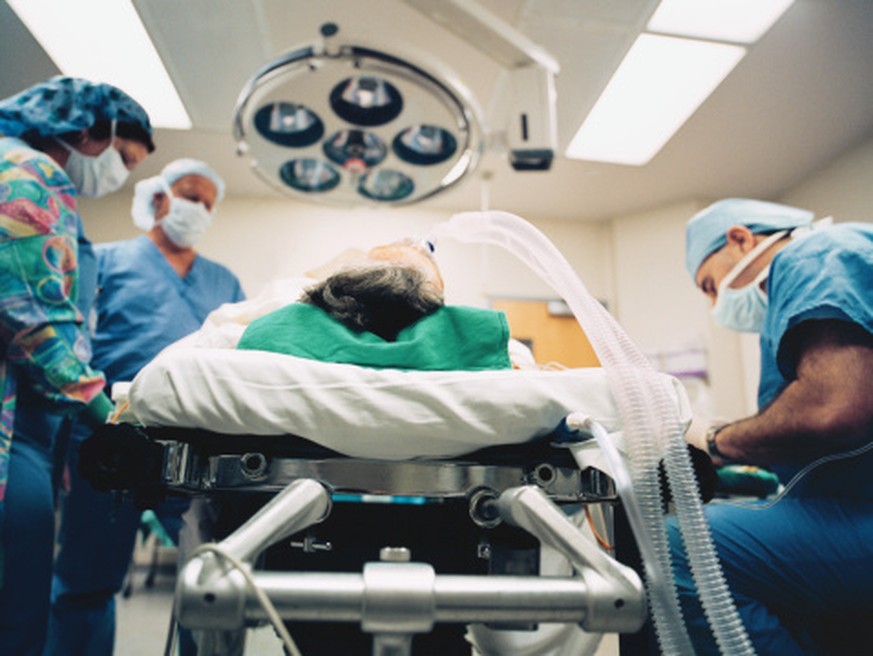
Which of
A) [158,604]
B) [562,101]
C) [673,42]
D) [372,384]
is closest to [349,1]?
[562,101]

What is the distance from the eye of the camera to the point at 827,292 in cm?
88

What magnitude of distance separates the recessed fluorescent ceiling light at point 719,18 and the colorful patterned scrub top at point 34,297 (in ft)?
6.27

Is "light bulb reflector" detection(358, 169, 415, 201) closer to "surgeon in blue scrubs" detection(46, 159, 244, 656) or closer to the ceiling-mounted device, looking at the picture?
the ceiling-mounted device

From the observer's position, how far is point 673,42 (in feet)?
6.69

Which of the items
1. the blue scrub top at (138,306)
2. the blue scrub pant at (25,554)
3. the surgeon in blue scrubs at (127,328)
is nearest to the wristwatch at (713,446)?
the surgeon in blue scrubs at (127,328)

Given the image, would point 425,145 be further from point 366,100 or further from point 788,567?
point 788,567

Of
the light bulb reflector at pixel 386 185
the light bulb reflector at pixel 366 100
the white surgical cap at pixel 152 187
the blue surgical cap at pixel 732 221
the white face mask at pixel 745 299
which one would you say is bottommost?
the white face mask at pixel 745 299

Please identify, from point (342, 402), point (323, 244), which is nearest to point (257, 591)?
point (342, 402)

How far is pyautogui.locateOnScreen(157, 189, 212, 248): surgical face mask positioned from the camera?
171 cm

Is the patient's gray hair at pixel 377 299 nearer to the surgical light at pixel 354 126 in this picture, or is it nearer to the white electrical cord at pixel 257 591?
the white electrical cord at pixel 257 591

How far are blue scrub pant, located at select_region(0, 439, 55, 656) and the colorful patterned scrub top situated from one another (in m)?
0.04

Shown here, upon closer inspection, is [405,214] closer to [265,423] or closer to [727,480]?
[727,480]

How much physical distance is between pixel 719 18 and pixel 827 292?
152 cm

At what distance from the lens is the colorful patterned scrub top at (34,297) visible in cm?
88
